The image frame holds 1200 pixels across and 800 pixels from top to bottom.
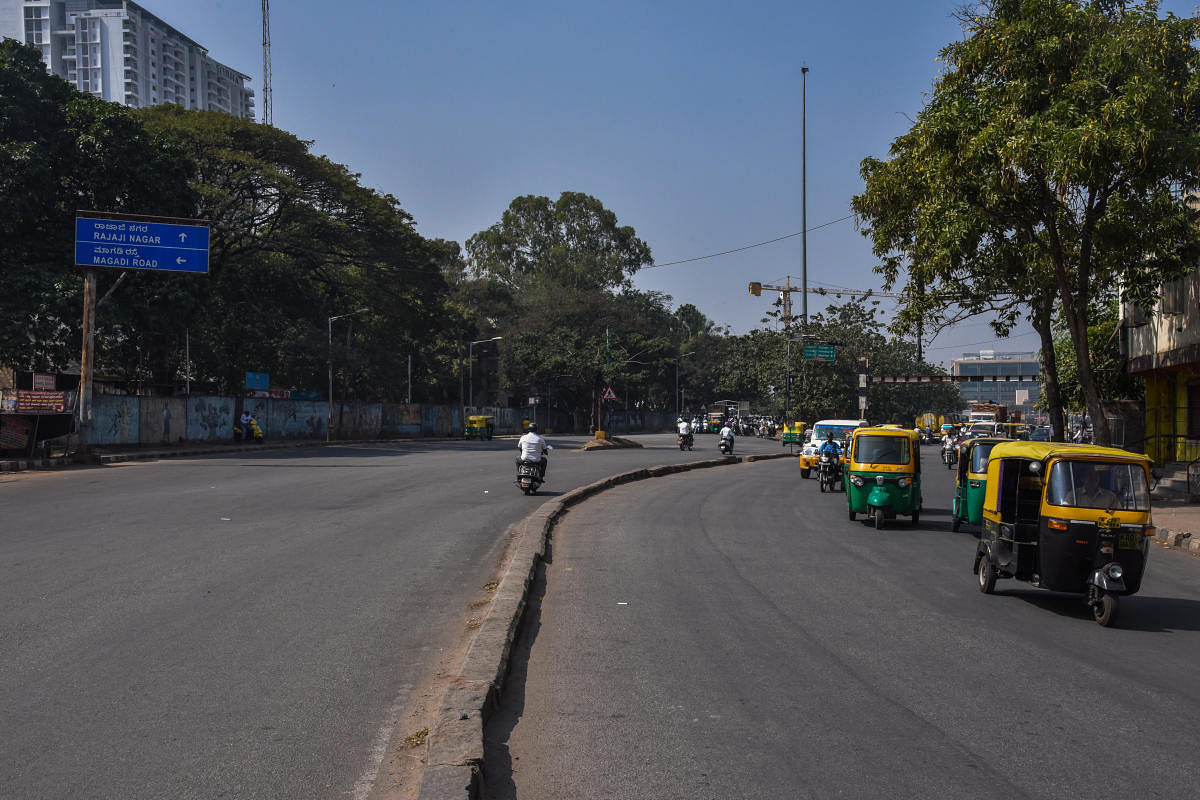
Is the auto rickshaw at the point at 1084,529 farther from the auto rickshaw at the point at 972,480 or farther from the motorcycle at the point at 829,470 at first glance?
the motorcycle at the point at 829,470

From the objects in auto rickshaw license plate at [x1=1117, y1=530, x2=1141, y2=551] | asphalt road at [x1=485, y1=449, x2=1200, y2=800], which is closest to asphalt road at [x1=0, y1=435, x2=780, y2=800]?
asphalt road at [x1=485, y1=449, x2=1200, y2=800]

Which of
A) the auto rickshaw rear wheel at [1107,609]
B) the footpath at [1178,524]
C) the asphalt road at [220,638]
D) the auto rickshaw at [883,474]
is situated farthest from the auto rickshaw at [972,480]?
the asphalt road at [220,638]

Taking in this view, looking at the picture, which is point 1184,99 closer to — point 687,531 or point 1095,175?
point 1095,175

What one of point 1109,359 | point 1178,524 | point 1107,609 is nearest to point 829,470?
point 1178,524

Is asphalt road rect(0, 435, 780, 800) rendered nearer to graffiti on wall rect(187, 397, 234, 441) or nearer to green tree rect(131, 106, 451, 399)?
green tree rect(131, 106, 451, 399)

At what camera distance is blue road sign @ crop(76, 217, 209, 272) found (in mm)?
29984

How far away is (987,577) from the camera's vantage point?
32.8ft

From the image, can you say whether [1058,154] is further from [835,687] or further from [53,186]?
[53,186]

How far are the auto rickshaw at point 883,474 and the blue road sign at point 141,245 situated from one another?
74.8ft

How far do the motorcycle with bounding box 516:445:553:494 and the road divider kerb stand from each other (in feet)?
30.8

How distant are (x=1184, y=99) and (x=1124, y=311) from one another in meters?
8.88

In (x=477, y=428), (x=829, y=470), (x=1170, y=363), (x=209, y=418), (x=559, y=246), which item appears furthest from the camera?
(x=559, y=246)

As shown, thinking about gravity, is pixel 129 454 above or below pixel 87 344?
below

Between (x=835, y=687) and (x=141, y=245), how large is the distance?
97.9 ft
